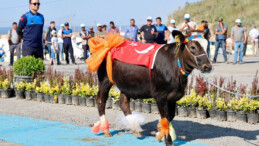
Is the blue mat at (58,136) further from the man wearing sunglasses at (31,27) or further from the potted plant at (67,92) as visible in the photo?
the man wearing sunglasses at (31,27)

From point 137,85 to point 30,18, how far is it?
5400mm

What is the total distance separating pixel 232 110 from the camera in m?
8.57

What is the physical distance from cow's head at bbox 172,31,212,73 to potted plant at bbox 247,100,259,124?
2555 mm

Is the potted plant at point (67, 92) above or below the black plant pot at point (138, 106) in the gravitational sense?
above

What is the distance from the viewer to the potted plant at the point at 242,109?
830 centimetres

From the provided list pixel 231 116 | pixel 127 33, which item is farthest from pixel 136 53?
pixel 127 33

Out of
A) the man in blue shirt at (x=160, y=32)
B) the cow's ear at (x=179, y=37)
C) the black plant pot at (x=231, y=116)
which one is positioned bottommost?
the black plant pot at (x=231, y=116)

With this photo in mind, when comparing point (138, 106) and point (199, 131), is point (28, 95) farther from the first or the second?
point (199, 131)

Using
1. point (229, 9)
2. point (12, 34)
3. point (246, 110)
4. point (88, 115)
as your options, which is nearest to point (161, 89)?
point (246, 110)

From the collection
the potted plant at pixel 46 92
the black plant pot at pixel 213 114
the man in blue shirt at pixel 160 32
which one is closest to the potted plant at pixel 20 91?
the potted plant at pixel 46 92

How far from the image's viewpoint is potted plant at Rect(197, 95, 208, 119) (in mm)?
8766

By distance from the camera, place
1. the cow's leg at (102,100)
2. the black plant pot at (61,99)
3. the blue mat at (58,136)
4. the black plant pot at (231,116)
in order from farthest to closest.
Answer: the black plant pot at (61,99) < the black plant pot at (231,116) < the cow's leg at (102,100) < the blue mat at (58,136)

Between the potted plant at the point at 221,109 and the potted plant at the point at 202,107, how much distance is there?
0.96 ft

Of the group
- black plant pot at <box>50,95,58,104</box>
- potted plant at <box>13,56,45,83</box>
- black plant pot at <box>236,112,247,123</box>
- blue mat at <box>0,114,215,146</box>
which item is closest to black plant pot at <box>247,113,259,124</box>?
black plant pot at <box>236,112,247,123</box>
